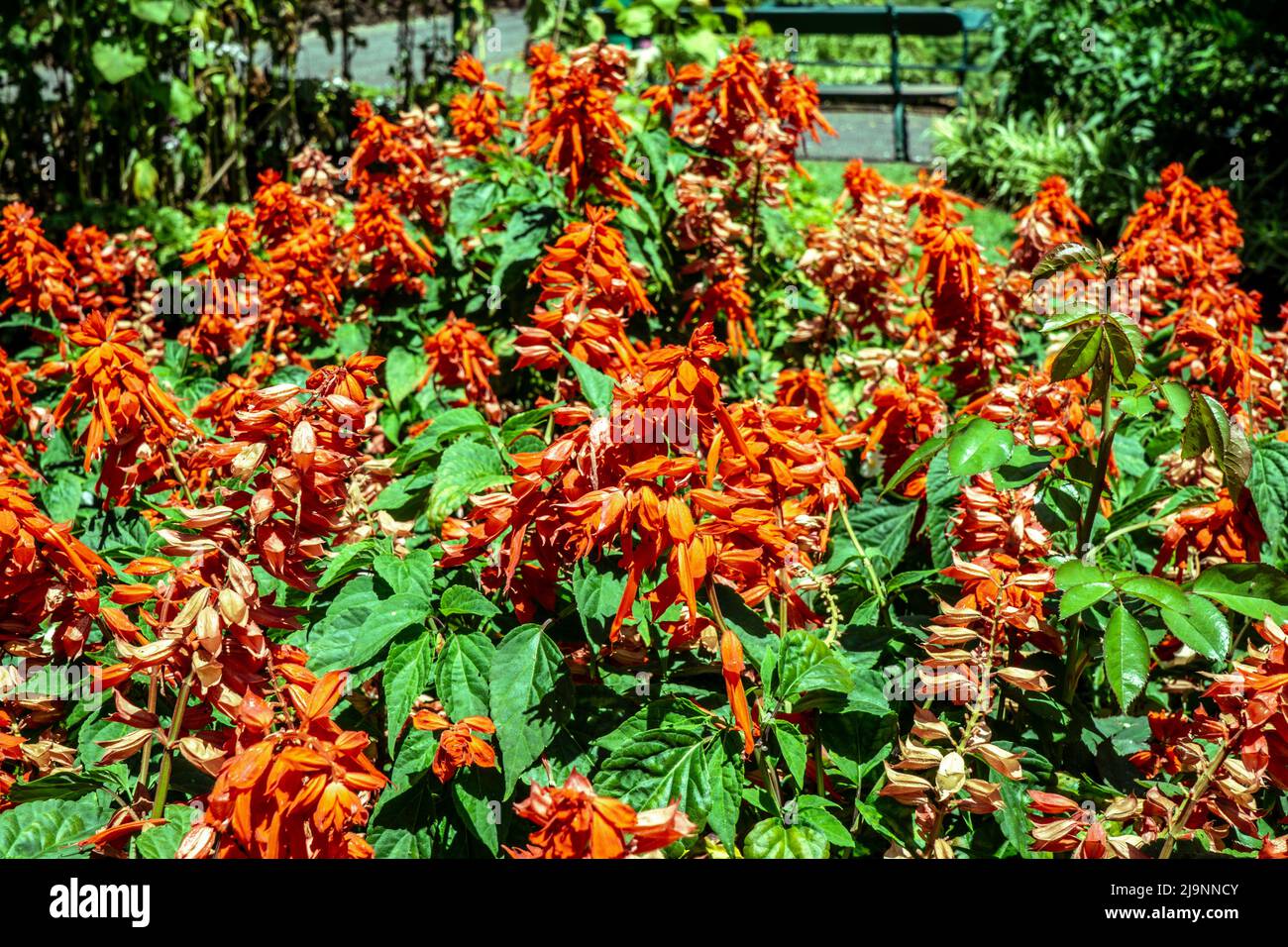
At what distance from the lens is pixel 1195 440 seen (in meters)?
1.66

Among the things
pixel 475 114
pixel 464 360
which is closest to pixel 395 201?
pixel 475 114

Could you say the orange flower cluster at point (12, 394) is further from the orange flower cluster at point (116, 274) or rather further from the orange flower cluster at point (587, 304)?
the orange flower cluster at point (587, 304)

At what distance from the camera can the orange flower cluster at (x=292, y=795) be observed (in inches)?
47.8

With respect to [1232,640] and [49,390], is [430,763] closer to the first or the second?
[1232,640]

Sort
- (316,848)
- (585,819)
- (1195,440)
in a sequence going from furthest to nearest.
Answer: (1195,440), (316,848), (585,819)

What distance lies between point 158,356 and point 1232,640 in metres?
2.77

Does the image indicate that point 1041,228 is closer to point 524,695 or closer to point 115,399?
point 524,695

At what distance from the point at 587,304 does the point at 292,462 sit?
73 centimetres

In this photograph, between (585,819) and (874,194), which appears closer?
(585,819)

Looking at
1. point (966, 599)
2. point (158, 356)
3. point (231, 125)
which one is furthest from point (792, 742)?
point (231, 125)

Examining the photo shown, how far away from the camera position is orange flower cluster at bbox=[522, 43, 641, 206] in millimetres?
2793

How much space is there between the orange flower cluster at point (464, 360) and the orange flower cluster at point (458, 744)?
1272 millimetres

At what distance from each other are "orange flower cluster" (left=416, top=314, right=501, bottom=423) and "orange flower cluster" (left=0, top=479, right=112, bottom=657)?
1090 mm

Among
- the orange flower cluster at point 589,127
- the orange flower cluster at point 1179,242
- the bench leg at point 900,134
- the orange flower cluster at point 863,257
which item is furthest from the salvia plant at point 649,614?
the bench leg at point 900,134
